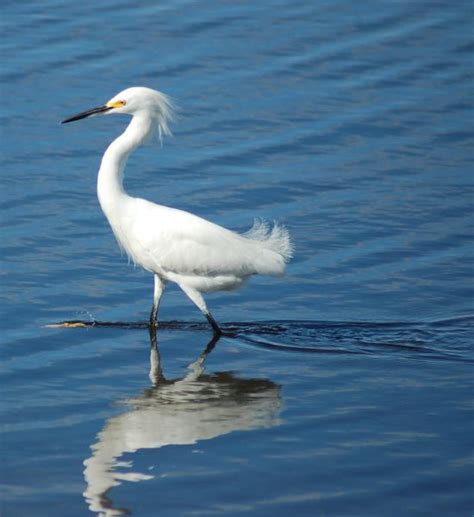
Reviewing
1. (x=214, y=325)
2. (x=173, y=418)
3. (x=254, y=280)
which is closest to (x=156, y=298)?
(x=214, y=325)

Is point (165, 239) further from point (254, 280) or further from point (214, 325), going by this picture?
point (254, 280)

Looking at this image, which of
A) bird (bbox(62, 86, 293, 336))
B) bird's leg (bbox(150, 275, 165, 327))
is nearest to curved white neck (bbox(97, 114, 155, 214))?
bird (bbox(62, 86, 293, 336))

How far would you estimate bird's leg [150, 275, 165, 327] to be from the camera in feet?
28.3

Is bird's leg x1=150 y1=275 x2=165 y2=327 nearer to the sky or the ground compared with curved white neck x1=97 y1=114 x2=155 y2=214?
nearer to the ground

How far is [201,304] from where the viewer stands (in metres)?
8.68

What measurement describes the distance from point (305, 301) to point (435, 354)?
1.30 meters

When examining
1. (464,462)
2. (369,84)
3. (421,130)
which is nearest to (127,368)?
(464,462)

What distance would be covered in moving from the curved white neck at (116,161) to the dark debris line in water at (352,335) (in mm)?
902

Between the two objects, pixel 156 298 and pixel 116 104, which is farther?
pixel 116 104

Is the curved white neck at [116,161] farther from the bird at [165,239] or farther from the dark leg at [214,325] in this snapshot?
the dark leg at [214,325]

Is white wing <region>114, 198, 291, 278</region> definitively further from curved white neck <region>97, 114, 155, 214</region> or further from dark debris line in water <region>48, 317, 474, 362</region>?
dark debris line in water <region>48, 317, 474, 362</region>

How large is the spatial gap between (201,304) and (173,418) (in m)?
1.66

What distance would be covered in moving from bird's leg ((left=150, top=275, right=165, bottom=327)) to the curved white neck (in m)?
0.60

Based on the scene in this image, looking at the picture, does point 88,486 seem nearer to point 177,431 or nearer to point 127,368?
point 177,431
